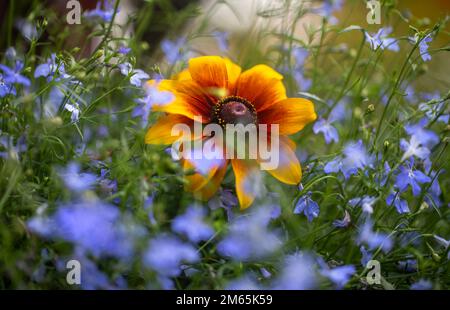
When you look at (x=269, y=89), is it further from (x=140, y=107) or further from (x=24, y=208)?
(x=24, y=208)

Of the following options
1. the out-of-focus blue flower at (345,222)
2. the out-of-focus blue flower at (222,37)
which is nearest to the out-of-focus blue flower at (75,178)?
the out-of-focus blue flower at (345,222)

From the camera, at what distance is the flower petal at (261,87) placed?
580 mm

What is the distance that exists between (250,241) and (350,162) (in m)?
Result: 0.15

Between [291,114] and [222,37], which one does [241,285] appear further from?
[222,37]

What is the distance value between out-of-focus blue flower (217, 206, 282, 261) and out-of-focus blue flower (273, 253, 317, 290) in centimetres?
2

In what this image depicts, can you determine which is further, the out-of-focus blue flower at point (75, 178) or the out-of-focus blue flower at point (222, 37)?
the out-of-focus blue flower at point (222, 37)

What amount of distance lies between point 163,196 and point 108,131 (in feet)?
0.46

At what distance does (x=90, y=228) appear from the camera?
39 centimetres

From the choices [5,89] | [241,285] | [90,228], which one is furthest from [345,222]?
[5,89]

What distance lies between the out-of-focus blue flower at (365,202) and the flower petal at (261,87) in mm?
127

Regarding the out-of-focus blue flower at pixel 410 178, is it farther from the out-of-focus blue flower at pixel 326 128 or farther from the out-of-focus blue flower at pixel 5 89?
the out-of-focus blue flower at pixel 5 89

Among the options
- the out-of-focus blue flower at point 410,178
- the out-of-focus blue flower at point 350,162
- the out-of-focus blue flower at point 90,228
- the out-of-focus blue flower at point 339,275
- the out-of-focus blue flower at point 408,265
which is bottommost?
the out-of-focus blue flower at point 339,275

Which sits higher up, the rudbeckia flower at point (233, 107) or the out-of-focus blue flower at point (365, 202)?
the rudbeckia flower at point (233, 107)
